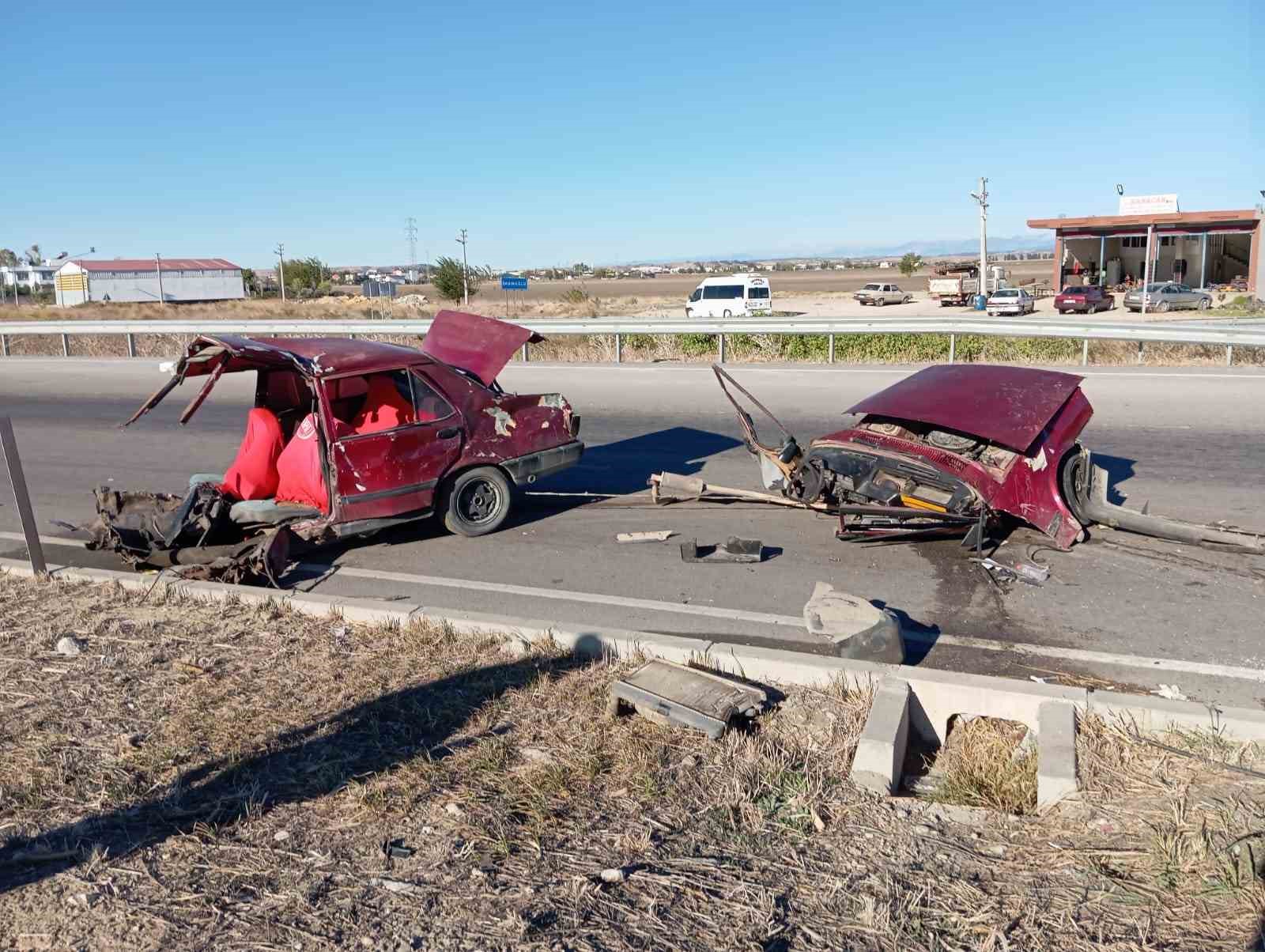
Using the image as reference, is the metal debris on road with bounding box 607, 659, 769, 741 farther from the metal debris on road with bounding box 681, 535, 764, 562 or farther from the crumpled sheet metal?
the crumpled sheet metal

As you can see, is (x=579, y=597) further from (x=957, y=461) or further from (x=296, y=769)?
(x=957, y=461)

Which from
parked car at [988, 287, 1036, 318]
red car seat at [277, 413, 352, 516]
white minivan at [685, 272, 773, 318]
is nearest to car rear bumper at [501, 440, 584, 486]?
red car seat at [277, 413, 352, 516]

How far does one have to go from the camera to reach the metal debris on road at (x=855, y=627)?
5.50 meters

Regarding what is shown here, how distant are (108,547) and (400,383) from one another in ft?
8.38

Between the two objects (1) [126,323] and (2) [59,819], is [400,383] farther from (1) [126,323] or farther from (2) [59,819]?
(1) [126,323]

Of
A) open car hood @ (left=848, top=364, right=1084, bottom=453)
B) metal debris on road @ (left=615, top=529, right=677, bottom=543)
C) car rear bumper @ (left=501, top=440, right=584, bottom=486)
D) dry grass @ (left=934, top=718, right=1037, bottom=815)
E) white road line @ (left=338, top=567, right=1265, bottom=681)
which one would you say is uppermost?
open car hood @ (left=848, top=364, right=1084, bottom=453)

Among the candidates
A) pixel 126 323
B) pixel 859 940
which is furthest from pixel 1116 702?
pixel 126 323

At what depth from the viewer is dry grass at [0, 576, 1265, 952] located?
3533 millimetres

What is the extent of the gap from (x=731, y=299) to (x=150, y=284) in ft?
183

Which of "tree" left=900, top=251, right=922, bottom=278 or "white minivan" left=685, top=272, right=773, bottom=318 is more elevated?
"tree" left=900, top=251, right=922, bottom=278

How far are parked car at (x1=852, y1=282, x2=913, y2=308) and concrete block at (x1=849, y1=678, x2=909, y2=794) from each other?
181 ft

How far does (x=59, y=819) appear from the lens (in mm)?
4199

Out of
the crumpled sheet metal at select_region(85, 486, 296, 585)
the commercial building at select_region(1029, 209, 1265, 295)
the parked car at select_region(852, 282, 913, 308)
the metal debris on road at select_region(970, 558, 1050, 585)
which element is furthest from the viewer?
the parked car at select_region(852, 282, 913, 308)

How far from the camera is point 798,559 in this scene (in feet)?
26.0
